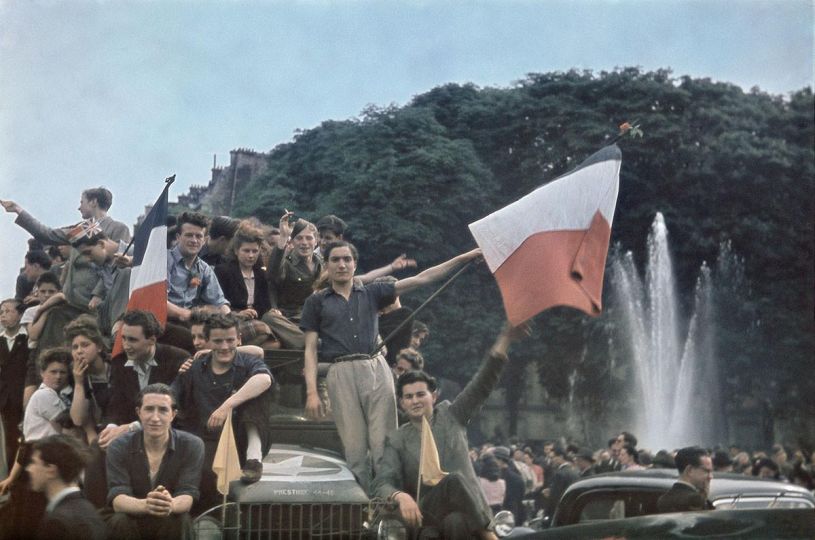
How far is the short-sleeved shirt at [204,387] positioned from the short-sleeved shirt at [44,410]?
0.58m

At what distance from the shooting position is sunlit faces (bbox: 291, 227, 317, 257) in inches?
268

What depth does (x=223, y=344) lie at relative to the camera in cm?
605

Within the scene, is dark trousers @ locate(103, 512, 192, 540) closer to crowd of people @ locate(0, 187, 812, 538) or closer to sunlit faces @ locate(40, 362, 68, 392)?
crowd of people @ locate(0, 187, 812, 538)

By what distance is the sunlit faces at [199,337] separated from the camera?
611 cm

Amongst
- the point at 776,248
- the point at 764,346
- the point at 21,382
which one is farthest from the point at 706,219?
the point at 21,382

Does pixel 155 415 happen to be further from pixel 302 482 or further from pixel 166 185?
pixel 166 185

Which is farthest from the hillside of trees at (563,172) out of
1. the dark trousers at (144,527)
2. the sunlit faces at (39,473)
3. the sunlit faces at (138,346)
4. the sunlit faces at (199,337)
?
the sunlit faces at (39,473)

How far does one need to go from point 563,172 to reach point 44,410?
3.09 m

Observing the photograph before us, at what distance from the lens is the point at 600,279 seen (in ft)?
21.4

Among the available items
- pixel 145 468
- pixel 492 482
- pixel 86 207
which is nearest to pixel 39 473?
pixel 145 468

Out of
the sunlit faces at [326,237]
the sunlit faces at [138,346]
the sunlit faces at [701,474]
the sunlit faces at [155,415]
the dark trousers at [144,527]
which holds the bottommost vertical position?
the dark trousers at [144,527]

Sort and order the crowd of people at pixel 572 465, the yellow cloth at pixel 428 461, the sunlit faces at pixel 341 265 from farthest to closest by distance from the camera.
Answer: the crowd of people at pixel 572 465, the sunlit faces at pixel 341 265, the yellow cloth at pixel 428 461

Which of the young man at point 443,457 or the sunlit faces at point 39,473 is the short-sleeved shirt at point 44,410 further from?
the young man at point 443,457

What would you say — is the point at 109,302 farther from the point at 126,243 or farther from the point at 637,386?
the point at 637,386
